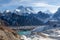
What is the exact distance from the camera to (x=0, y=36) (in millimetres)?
27625

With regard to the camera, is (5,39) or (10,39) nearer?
(5,39)

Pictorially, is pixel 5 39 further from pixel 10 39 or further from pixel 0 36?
pixel 10 39

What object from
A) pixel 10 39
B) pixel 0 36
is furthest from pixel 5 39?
pixel 10 39

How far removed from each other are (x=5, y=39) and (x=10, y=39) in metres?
2.80

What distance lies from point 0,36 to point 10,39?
3.37m

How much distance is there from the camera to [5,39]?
28.0 metres

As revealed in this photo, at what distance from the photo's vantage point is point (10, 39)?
30.8m

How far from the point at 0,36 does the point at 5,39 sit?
81 centimetres

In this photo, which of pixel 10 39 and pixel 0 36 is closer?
pixel 0 36
